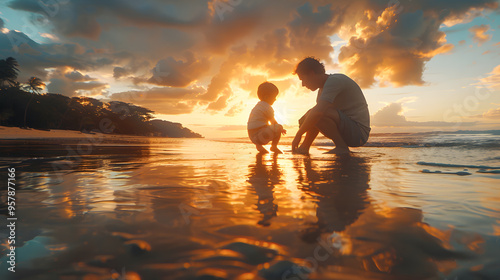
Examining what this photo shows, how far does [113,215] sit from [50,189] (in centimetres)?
97

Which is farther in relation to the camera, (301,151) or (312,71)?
(301,151)

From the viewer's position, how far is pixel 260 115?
554cm

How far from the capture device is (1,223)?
1.07 meters

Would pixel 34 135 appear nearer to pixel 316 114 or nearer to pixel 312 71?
pixel 312 71

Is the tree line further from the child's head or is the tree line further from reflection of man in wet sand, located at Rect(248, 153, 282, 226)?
reflection of man in wet sand, located at Rect(248, 153, 282, 226)

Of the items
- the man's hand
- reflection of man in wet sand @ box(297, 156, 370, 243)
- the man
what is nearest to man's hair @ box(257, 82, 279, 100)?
the man

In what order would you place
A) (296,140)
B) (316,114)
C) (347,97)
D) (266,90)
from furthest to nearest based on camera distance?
(266,90), (296,140), (347,97), (316,114)

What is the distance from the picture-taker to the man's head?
15.8ft

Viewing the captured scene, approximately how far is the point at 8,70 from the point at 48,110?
9381mm

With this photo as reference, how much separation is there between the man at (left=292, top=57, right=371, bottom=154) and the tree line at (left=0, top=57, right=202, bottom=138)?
140ft

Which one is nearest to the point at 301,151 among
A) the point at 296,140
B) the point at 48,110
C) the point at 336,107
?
the point at 296,140

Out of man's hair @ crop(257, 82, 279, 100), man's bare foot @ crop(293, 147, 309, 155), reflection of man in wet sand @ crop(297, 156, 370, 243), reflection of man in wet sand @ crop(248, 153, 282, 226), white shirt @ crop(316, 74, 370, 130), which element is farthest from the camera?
man's hair @ crop(257, 82, 279, 100)

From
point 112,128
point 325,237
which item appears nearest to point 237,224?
point 325,237

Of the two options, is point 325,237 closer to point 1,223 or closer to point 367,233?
point 367,233
